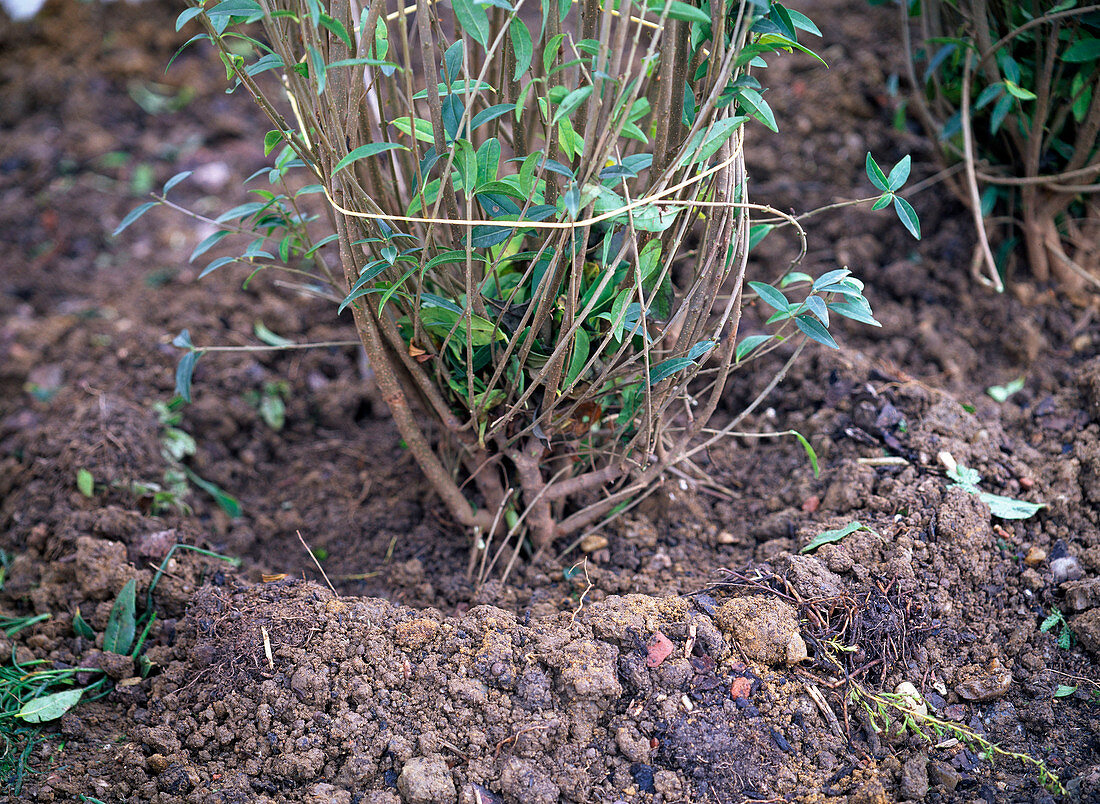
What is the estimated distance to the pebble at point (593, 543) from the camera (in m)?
1.95

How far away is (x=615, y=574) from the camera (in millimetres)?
1872

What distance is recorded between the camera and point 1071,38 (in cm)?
202

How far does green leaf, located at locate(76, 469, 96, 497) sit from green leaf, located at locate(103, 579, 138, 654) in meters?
0.39

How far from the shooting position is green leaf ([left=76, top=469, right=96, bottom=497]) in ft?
6.74

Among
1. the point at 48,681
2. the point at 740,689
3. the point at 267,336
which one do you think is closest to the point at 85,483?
the point at 48,681

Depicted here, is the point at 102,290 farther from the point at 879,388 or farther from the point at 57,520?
the point at 879,388

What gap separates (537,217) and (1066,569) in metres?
1.45

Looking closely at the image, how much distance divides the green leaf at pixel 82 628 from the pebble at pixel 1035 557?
2.18m

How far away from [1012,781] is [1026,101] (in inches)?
73.6

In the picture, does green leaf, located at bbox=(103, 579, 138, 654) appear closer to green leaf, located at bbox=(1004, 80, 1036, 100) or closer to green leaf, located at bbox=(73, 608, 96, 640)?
green leaf, located at bbox=(73, 608, 96, 640)

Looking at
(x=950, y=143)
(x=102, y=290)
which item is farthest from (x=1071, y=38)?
(x=102, y=290)

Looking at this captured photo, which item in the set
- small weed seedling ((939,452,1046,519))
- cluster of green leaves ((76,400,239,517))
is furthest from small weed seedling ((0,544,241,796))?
small weed seedling ((939,452,1046,519))

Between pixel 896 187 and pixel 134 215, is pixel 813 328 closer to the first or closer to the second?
pixel 896 187

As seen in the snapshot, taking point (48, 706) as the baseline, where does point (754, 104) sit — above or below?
above
